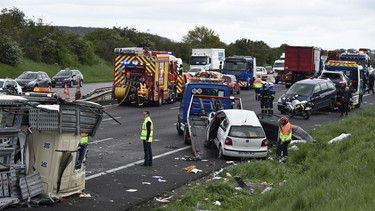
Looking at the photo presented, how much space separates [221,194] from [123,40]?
73384 mm

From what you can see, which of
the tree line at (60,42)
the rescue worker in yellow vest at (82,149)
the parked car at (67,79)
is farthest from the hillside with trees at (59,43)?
the rescue worker in yellow vest at (82,149)

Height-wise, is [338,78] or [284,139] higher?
[338,78]

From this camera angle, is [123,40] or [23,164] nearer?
[23,164]

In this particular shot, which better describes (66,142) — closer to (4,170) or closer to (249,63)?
(4,170)

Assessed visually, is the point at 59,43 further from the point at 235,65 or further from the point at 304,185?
the point at 304,185

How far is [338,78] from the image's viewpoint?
137 feet

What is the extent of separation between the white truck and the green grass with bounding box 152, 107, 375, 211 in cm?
4301

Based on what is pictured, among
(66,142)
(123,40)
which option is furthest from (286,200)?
(123,40)

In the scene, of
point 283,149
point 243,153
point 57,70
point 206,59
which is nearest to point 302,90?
point 243,153

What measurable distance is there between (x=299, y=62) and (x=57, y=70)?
24.5 metres

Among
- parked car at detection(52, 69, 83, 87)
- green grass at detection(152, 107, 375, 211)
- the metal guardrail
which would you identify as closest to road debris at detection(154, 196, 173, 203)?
green grass at detection(152, 107, 375, 211)

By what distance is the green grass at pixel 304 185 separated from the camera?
445 inches

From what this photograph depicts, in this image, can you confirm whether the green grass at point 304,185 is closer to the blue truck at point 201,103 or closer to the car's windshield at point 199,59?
the blue truck at point 201,103

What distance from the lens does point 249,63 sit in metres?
60.1
